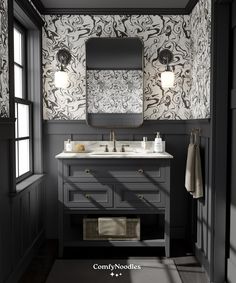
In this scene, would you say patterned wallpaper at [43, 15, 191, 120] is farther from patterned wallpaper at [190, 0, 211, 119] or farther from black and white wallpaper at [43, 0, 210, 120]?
patterned wallpaper at [190, 0, 211, 119]

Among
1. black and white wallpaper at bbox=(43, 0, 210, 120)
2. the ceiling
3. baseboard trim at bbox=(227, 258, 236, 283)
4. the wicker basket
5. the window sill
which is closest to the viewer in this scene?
baseboard trim at bbox=(227, 258, 236, 283)

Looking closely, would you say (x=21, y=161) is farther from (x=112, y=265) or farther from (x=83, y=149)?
(x=112, y=265)

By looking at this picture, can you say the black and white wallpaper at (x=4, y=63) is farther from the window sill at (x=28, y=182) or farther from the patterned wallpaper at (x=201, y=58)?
the patterned wallpaper at (x=201, y=58)

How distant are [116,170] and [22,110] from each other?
111 centimetres

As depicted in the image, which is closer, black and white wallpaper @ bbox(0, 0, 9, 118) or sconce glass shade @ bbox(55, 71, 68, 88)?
black and white wallpaper @ bbox(0, 0, 9, 118)

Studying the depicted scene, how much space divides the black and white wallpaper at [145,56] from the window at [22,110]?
0.27 metres

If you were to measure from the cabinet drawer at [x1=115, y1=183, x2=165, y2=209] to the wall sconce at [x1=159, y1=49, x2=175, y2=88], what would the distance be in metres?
1.12

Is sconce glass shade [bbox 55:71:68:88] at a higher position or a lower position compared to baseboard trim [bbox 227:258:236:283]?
higher

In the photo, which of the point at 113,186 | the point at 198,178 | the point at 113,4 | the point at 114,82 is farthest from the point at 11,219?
the point at 113,4

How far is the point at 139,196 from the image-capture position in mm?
3410

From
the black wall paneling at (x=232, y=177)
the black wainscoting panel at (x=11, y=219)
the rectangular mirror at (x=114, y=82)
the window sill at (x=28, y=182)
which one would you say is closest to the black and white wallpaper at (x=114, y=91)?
the rectangular mirror at (x=114, y=82)

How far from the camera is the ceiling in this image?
362 cm

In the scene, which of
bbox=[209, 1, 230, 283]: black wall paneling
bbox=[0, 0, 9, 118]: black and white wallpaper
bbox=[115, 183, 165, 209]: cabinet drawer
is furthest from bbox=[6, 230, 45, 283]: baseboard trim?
bbox=[209, 1, 230, 283]: black wall paneling

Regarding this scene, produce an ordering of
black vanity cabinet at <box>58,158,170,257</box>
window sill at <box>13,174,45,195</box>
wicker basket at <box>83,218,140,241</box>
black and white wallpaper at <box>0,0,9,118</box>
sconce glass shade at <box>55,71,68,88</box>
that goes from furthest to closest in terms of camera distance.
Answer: sconce glass shade at <box>55,71,68,88</box> → wicker basket at <box>83,218,140,241</box> → black vanity cabinet at <box>58,158,170,257</box> → window sill at <box>13,174,45,195</box> → black and white wallpaper at <box>0,0,9,118</box>
